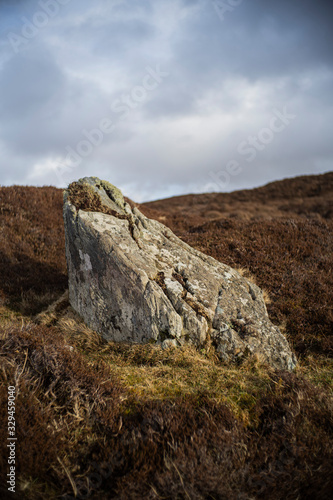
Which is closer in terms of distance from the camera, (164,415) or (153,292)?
(164,415)

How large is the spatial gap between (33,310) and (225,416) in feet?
24.7

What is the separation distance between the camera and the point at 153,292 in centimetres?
724

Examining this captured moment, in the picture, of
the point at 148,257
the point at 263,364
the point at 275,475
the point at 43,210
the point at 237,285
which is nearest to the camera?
the point at 275,475

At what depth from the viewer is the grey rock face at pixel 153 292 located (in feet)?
23.2

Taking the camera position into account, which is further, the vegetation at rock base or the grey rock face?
the grey rock face

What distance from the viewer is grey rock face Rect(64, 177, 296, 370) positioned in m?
7.08

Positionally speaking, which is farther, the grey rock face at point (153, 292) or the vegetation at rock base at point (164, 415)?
the grey rock face at point (153, 292)

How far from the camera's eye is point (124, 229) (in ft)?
28.4

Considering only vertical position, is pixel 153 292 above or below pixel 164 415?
above

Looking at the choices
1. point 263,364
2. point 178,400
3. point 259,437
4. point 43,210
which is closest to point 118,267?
point 178,400

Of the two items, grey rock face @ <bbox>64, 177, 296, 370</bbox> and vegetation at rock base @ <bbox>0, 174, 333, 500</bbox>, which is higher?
grey rock face @ <bbox>64, 177, 296, 370</bbox>

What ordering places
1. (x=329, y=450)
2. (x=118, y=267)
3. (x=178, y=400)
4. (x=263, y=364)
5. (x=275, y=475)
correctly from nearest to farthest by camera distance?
(x=275, y=475), (x=329, y=450), (x=178, y=400), (x=263, y=364), (x=118, y=267)

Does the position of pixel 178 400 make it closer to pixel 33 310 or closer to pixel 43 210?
pixel 33 310

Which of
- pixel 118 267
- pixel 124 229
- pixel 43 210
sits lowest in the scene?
pixel 118 267
